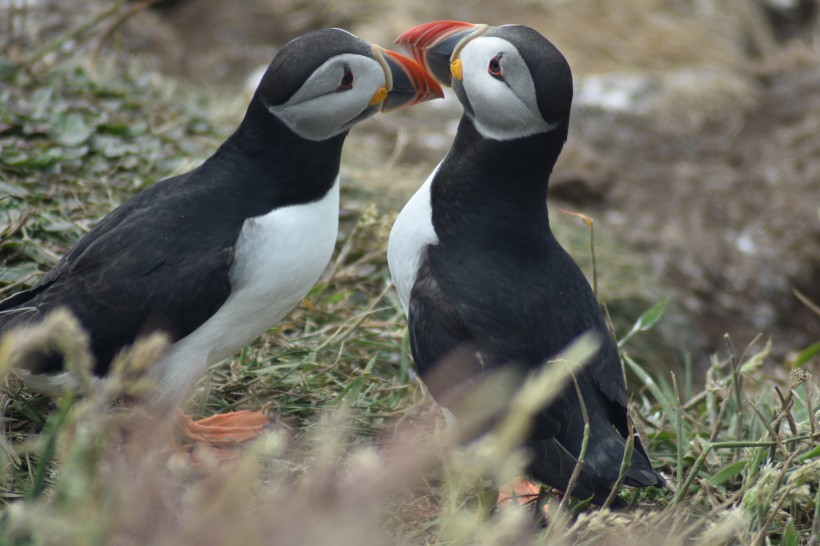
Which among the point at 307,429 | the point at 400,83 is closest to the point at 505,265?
the point at 400,83

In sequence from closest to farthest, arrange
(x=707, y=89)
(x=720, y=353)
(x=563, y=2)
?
(x=720, y=353)
(x=707, y=89)
(x=563, y=2)

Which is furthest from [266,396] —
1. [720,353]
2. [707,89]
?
[707,89]

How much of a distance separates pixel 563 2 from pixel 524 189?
6.30 m

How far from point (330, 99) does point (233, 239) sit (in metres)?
0.49

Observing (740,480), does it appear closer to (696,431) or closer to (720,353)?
(696,431)

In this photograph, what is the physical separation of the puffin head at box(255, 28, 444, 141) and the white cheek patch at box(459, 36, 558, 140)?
220 mm

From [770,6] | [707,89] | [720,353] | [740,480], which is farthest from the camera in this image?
[770,6]

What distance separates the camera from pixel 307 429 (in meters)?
3.52

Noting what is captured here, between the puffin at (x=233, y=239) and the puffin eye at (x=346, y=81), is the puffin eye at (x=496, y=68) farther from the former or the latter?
the puffin eye at (x=346, y=81)

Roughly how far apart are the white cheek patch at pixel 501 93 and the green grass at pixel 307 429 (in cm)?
86

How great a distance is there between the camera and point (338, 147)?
326cm

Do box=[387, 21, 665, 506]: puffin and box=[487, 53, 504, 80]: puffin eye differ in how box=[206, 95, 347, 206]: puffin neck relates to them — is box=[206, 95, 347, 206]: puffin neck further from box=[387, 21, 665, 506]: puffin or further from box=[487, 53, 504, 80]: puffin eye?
box=[487, 53, 504, 80]: puffin eye

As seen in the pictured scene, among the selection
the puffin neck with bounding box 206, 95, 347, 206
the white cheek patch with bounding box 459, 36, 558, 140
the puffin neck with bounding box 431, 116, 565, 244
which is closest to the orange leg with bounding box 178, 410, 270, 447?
the puffin neck with bounding box 206, 95, 347, 206

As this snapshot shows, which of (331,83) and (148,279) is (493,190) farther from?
(148,279)
